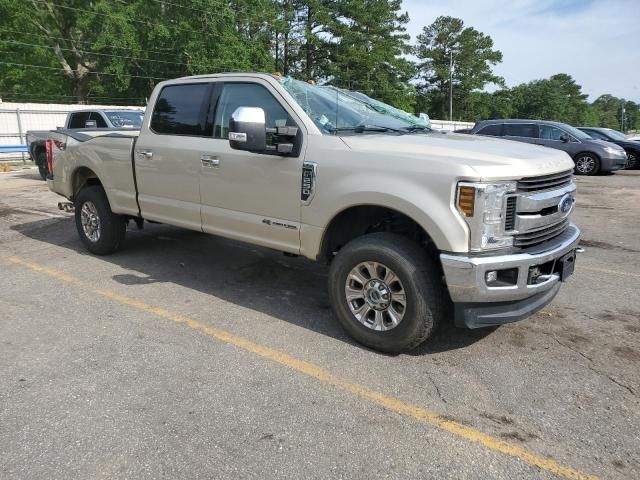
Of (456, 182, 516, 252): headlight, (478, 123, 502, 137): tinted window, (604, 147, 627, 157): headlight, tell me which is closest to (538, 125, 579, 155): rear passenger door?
(604, 147, 627, 157): headlight

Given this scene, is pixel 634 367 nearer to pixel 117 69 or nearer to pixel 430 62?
pixel 117 69

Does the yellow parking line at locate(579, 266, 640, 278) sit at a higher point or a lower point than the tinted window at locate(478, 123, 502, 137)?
lower

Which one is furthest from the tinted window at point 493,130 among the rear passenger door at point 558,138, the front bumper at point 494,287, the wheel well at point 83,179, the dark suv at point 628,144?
the front bumper at point 494,287

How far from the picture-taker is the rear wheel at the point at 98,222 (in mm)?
6215

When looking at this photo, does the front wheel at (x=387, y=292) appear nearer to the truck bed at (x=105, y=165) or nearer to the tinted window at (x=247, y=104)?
the tinted window at (x=247, y=104)

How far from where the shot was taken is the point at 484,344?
402 cm

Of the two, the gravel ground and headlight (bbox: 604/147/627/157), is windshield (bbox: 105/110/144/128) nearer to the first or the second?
the gravel ground

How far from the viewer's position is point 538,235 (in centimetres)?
362

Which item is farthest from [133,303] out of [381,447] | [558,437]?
Answer: [558,437]

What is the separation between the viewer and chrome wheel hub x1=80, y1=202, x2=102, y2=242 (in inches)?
249

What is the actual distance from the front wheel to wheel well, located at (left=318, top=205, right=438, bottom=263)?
0.64 feet

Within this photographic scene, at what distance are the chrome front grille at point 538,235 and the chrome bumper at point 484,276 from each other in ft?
0.23

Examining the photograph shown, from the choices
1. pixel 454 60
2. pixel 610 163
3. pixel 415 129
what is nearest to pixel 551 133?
pixel 610 163

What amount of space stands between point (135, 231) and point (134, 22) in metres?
40.5
